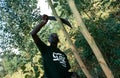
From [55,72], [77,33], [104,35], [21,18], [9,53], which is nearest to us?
[55,72]

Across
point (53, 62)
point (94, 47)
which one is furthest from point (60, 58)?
point (94, 47)

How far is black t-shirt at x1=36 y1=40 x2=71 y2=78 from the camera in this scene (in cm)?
402

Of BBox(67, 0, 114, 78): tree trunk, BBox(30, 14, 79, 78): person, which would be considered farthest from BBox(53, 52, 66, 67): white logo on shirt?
BBox(67, 0, 114, 78): tree trunk

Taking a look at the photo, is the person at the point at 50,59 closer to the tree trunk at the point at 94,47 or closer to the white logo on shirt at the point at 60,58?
the white logo on shirt at the point at 60,58

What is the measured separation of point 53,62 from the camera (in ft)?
13.3

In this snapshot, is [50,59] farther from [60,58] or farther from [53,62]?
[60,58]

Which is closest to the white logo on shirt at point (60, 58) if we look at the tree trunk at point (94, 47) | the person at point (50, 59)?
the person at point (50, 59)

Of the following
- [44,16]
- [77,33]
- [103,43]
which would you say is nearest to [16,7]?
[77,33]

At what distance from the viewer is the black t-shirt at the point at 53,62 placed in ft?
13.2

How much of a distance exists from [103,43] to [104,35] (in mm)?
264

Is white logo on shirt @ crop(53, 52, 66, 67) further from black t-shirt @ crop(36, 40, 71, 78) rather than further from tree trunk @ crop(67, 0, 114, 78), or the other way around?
tree trunk @ crop(67, 0, 114, 78)

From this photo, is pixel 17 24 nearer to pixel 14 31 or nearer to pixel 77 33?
pixel 14 31

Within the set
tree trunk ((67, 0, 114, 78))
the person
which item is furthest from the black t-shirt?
tree trunk ((67, 0, 114, 78))

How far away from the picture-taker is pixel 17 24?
45.2 ft
